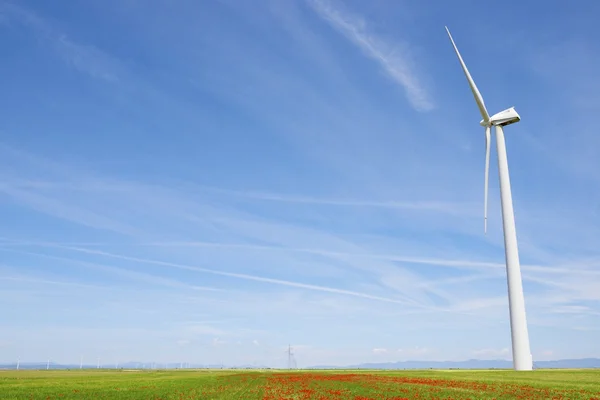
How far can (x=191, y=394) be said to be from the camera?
146 feet

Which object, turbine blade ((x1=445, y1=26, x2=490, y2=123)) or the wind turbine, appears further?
turbine blade ((x1=445, y1=26, x2=490, y2=123))

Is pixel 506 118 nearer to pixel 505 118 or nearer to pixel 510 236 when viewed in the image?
pixel 505 118

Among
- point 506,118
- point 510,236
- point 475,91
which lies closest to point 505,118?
point 506,118

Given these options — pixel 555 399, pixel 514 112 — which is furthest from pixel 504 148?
pixel 555 399

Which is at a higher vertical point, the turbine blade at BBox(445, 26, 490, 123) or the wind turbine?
the turbine blade at BBox(445, 26, 490, 123)

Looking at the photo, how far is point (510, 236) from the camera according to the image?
83125mm

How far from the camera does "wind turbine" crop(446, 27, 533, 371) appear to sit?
77.3 meters

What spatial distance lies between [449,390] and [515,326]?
39.8 meters

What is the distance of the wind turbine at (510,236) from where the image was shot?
3044 inches

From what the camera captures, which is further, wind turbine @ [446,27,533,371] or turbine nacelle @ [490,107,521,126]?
turbine nacelle @ [490,107,521,126]

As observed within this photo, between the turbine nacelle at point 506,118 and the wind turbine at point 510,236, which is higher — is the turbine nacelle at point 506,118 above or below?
above

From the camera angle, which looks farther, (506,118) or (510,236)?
(506,118)

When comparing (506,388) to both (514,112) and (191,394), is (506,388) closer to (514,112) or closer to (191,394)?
(191,394)

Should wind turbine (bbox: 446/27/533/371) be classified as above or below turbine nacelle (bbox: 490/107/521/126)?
below
